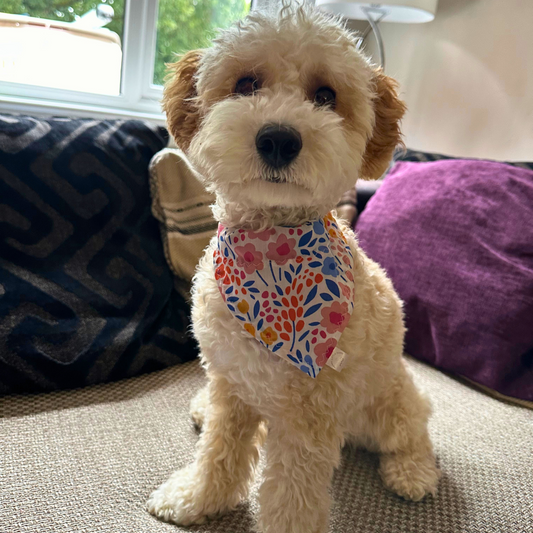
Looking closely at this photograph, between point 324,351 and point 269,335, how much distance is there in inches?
4.2

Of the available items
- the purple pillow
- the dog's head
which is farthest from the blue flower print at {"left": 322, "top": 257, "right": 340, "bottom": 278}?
the purple pillow

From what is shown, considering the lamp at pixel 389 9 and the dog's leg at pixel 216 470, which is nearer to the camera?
the dog's leg at pixel 216 470

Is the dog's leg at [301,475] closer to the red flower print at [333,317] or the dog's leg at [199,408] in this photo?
the red flower print at [333,317]

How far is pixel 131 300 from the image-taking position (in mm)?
1456

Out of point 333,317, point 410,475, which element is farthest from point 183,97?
point 410,475

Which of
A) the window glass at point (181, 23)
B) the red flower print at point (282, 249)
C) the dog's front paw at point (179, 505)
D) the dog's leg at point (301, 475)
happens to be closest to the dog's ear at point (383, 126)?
the red flower print at point (282, 249)

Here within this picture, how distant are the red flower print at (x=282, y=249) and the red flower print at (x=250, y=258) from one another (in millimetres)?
24

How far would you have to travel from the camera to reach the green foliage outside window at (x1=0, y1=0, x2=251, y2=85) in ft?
7.01

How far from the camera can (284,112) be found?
→ 0.75m

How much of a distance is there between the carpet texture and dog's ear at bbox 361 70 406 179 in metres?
0.74

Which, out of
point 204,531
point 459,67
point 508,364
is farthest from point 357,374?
point 459,67

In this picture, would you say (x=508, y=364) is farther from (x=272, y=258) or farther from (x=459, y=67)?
(x=459, y=67)

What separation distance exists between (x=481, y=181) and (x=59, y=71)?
198cm

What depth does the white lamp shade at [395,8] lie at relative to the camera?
6.36ft
